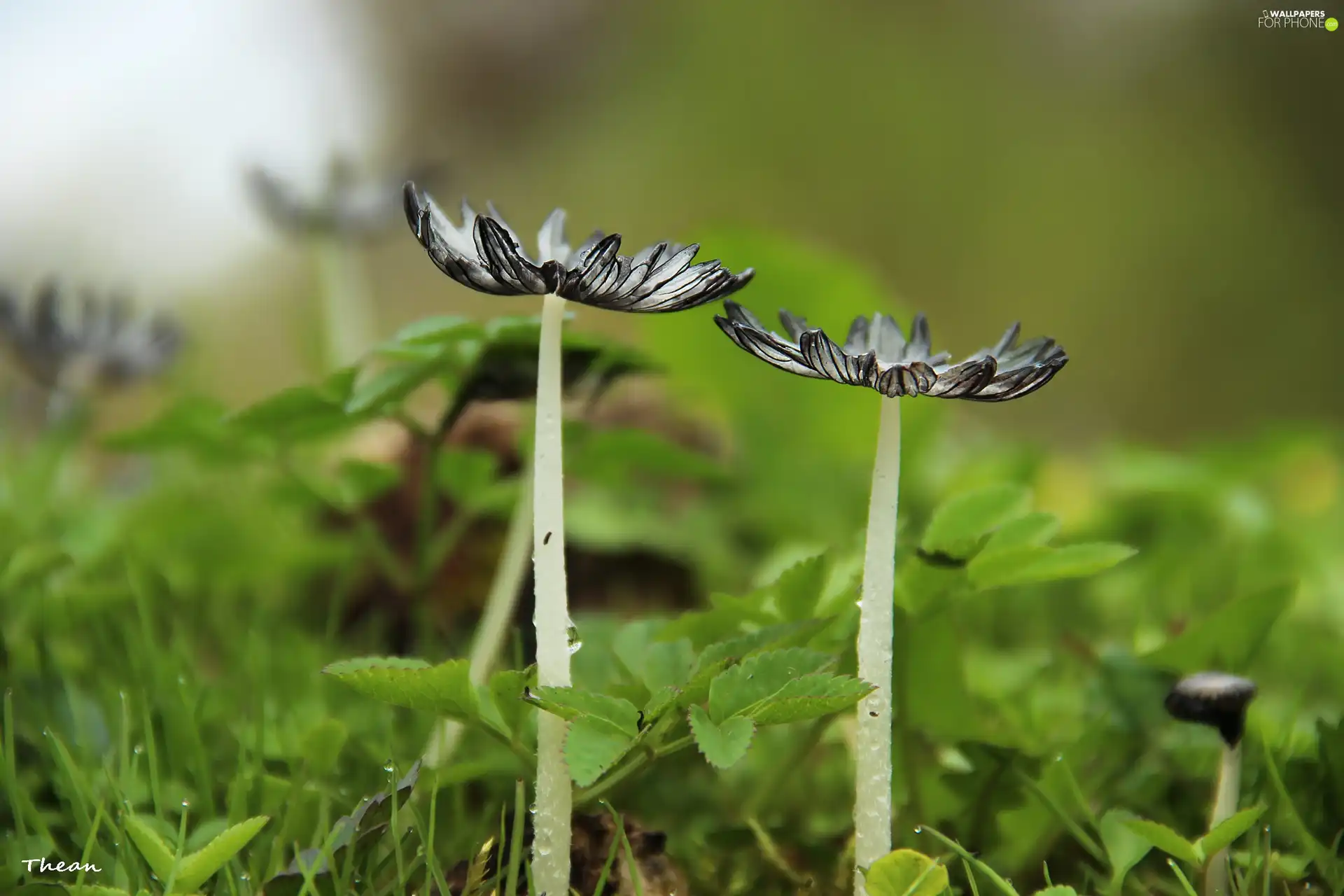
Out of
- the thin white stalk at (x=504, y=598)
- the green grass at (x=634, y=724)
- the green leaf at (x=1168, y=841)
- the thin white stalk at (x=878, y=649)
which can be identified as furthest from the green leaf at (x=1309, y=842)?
the thin white stalk at (x=504, y=598)

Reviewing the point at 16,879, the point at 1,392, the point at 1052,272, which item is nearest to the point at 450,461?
the point at 16,879

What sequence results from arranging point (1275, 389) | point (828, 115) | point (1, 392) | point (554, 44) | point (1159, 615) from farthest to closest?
point (554, 44) → point (828, 115) → point (1275, 389) → point (1, 392) → point (1159, 615)

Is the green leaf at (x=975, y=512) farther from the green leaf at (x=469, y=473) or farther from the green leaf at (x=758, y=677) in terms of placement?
the green leaf at (x=469, y=473)

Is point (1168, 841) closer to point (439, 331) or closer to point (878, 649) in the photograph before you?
point (878, 649)

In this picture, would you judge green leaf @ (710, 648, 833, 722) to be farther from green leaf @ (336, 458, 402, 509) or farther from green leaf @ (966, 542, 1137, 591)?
green leaf @ (336, 458, 402, 509)

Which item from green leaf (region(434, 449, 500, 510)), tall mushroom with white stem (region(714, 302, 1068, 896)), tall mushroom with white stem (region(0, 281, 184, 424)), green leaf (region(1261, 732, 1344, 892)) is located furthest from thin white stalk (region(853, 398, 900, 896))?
tall mushroom with white stem (region(0, 281, 184, 424))

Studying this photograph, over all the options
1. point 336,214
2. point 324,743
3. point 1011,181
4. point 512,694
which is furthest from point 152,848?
point 1011,181

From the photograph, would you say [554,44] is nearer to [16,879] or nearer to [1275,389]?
[1275,389]
